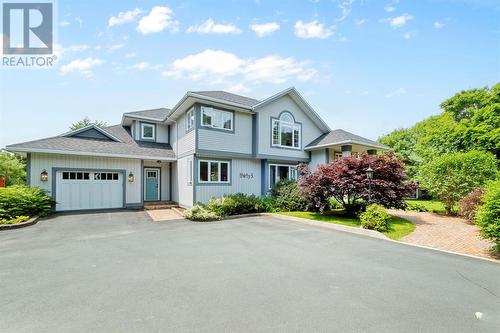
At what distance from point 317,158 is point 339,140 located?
2.25 metres

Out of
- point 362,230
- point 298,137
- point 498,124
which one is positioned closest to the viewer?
point 362,230

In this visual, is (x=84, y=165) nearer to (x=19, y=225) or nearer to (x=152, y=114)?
Result: (x=19, y=225)

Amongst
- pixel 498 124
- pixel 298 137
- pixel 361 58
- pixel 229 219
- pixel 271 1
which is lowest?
pixel 229 219

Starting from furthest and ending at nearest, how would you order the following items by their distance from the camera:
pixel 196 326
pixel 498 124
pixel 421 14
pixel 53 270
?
pixel 498 124, pixel 421 14, pixel 53 270, pixel 196 326

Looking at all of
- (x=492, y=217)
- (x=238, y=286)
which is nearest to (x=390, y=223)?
(x=492, y=217)

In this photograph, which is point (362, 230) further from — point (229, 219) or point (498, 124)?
point (498, 124)

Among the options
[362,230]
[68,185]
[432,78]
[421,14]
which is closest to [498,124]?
[432,78]

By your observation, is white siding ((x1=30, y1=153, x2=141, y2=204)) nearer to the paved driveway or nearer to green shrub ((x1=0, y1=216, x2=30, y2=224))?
green shrub ((x1=0, y1=216, x2=30, y2=224))

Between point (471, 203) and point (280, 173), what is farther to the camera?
point (280, 173)

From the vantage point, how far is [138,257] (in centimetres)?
644

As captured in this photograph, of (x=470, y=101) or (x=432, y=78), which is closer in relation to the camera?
(x=432, y=78)

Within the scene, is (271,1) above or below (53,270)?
above

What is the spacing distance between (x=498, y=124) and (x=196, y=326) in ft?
90.2

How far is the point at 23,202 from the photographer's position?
1161 cm
